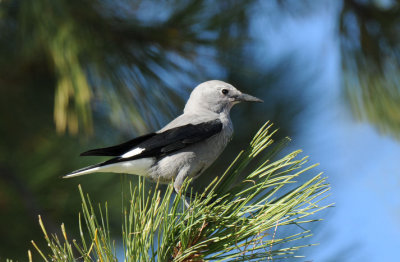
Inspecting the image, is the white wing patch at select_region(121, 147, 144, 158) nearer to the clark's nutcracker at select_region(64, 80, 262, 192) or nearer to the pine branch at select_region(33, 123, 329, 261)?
the clark's nutcracker at select_region(64, 80, 262, 192)

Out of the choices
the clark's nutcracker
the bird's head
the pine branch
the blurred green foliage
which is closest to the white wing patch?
the clark's nutcracker

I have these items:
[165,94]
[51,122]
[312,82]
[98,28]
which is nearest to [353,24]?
[312,82]

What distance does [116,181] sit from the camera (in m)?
3.16

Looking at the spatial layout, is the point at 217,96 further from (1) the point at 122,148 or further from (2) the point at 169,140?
(1) the point at 122,148

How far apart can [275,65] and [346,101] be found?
620mm

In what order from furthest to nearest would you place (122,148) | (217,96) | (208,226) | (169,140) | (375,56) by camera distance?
(375,56) < (217,96) < (169,140) < (122,148) < (208,226)

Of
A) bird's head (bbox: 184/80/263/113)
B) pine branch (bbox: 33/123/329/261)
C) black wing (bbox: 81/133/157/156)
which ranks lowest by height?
pine branch (bbox: 33/123/329/261)

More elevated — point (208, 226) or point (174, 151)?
point (174, 151)

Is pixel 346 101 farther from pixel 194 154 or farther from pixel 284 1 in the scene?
pixel 194 154

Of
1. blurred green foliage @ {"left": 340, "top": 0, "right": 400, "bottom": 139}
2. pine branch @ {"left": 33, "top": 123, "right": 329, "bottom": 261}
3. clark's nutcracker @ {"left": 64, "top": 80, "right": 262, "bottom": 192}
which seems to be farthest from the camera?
blurred green foliage @ {"left": 340, "top": 0, "right": 400, "bottom": 139}

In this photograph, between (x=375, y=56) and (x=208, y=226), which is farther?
(x=375, y=56)

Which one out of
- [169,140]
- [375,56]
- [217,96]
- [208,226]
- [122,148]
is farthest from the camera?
[375,56]

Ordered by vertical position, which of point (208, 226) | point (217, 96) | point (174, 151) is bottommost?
point (208, 226)

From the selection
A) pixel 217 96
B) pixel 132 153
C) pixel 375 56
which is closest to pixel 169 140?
pixel 132 153
